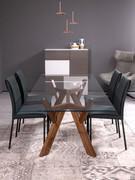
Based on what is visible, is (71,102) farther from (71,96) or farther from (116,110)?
(116,110)

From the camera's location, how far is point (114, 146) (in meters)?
3.15

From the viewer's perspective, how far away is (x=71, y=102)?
111 inches

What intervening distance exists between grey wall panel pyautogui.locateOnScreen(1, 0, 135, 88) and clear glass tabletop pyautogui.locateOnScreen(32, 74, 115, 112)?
2.51 metres

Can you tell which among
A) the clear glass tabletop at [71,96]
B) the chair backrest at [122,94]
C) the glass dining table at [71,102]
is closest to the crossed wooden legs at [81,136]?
the glass dining table at [71,102]

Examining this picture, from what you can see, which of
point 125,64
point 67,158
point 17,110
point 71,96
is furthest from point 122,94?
point 125,64

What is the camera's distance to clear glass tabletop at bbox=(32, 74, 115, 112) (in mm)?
2715

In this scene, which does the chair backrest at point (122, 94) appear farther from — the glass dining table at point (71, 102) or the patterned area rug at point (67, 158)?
the patterned area rug at point (67, 158)

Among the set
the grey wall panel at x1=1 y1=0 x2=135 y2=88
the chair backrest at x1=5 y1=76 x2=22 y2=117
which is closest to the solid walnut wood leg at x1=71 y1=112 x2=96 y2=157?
the chair backrest at x1=5 y1=76 x2=22 y2=117

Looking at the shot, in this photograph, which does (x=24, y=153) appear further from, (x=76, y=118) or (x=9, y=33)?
(x=9, y=33)

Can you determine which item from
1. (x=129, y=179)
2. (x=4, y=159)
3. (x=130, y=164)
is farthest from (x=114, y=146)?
(x=4, y=159)

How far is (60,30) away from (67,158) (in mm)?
4304

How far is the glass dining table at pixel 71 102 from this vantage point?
107 inches

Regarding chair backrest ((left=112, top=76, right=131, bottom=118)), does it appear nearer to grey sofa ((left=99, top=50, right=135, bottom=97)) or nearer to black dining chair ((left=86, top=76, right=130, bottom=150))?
black dining chair ((left=86, top=76, right=130, bottom=150))

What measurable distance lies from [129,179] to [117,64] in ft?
14.4
